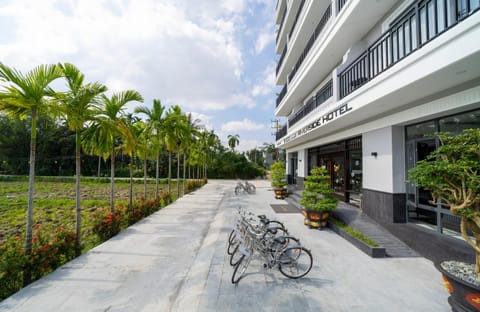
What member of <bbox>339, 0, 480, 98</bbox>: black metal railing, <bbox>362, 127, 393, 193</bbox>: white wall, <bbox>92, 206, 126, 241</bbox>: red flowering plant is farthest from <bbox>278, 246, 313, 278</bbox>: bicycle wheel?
<bbox>92, 206, 126, 241</bbox>: red flowering plant

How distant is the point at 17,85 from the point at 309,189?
701 cm

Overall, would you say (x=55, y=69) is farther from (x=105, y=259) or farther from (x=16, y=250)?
(x=105, y=259)

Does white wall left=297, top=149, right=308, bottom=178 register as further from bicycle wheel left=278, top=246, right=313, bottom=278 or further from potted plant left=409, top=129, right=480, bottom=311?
potted plant left=409, top=129, right=480, bottom=311

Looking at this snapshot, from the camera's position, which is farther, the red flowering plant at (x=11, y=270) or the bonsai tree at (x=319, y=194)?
the bonsai tree at (x=319, y=194)

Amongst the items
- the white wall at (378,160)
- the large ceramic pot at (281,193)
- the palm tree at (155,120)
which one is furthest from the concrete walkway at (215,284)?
the large ceramic pot at (281,193)

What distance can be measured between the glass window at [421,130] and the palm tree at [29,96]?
7.95 m

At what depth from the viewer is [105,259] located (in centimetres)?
427

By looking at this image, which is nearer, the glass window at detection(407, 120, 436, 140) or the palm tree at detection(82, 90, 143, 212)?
the glass window at detection(407, 120, 436, 140)

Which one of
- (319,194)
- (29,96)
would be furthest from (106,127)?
(319,194)

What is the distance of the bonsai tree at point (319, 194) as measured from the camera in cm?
607

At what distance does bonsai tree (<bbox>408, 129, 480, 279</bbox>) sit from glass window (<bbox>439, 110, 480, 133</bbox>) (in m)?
1.76

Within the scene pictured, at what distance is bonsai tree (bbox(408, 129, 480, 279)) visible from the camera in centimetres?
250

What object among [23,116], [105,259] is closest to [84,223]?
[105,259]

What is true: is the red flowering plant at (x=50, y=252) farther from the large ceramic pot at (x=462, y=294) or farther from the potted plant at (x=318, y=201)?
the large ceramic pot at (x=462, y=294)
